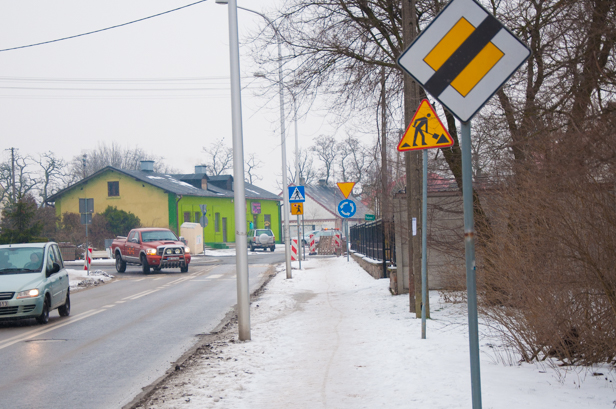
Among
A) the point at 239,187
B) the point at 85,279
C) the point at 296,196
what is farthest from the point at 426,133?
the point at 85,279

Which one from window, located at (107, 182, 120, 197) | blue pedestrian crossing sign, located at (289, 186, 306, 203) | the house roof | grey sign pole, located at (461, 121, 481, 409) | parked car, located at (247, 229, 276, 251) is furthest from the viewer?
window, located at (107, 182, 120, 197)

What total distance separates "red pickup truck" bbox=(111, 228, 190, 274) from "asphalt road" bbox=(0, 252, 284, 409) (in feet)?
27.0

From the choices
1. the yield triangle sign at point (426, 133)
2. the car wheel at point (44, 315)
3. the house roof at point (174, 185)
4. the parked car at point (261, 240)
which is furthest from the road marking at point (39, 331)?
the house roof at point (174, 185)

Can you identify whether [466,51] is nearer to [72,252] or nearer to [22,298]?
[22,298]

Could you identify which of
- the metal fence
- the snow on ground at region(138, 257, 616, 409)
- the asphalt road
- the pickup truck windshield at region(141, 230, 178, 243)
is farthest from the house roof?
the snow on ground at region(138, 257, 616, 409)

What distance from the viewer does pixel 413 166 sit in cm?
1024

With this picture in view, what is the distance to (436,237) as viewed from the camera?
11.6 meters

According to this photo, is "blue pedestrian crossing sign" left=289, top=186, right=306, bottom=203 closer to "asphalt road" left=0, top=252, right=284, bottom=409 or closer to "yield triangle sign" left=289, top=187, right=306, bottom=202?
"yield triangle sign" left=289, top=187, right=306, bottom=202

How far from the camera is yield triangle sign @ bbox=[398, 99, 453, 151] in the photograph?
324 inches

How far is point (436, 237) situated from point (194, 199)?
47.1 m

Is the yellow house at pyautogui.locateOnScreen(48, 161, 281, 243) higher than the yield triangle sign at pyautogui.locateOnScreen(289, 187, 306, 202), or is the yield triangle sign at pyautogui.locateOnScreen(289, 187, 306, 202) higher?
the yellow house at pyautogui.locateOnScreen(48, 161, 281, 243)

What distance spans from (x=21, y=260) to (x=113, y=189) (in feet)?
144

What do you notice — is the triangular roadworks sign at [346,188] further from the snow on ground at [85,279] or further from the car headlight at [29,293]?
the car headlight at [29,293]

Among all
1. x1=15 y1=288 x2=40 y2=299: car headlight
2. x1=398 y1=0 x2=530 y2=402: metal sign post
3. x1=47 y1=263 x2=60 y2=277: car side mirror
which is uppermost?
x1=398 y1=0 x2=530 y2=402: metal sign post
